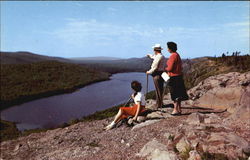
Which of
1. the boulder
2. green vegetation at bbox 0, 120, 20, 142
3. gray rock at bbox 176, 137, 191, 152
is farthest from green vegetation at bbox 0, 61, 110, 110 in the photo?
gray rock at bbox 176, 137, 191, 152

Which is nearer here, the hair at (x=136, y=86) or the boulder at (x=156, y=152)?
the boulder at (x=156, y=152)

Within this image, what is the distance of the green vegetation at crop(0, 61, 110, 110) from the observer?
56.9m

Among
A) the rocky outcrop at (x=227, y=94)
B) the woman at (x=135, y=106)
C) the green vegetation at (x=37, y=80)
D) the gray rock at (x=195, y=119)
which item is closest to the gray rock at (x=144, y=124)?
the woman at (x=135, y=106)

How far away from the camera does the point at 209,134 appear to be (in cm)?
774

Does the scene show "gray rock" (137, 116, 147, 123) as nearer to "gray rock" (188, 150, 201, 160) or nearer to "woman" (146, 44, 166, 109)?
"woman" (146, 44, 166, 109)

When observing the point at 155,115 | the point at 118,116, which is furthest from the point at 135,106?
the point at 155,115

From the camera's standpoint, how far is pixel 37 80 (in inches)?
2842

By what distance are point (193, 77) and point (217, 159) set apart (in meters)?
17.5

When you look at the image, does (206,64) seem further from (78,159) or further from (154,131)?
(78,159)

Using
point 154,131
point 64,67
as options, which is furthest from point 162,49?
point 64,67

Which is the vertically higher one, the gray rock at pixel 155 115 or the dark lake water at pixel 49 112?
the gray rock at pixel 155 115

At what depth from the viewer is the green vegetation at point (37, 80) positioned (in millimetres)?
56869

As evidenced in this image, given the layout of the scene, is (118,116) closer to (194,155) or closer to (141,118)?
(141,118)

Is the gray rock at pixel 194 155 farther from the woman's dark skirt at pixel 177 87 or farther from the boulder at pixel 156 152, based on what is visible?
the woman's dark skirt at pixel 177 87
